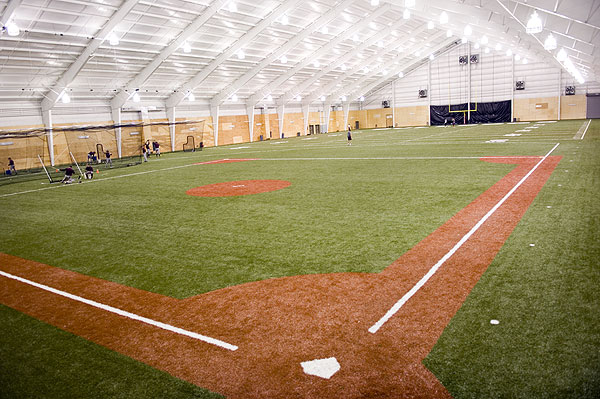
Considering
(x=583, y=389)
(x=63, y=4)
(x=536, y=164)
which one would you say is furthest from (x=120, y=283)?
(x=63, y=4)

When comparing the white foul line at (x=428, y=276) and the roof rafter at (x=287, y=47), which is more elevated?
the roof rafter at (x=287, y=47)

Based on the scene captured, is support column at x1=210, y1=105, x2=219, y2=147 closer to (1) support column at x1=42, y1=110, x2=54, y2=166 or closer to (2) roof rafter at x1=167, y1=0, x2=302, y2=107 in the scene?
(2) roof rafter at x1=167, y1=0, x2=302, y2=107

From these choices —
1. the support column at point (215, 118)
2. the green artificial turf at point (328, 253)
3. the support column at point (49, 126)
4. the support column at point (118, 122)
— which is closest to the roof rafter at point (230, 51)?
the support column at point (215, 118)

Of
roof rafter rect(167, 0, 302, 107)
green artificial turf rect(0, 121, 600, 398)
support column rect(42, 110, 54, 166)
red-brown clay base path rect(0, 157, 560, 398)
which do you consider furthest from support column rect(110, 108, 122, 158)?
red-brown clay base path rect(0, 157, 560, 398)

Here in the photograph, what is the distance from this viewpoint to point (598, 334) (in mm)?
4324

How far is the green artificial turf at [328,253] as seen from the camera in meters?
4.03

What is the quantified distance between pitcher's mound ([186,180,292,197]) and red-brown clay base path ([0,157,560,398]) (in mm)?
7206

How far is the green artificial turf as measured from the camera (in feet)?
A: 13.2

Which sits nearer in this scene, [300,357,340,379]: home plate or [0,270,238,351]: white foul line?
[300,357,340,379]: home plate

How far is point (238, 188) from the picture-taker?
603 inches

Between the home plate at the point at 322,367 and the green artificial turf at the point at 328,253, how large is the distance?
1011 mm

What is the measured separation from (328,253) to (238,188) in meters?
8.51

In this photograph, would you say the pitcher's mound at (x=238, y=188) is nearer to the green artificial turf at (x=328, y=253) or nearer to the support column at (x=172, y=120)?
the green artificial turf at (x=328, y=253)

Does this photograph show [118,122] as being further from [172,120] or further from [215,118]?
[215,118]
